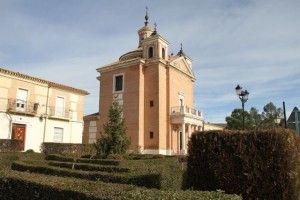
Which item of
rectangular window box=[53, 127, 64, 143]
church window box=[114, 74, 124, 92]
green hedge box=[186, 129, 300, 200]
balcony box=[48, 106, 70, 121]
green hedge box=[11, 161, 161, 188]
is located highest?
church window box=[114, 74, 124, 92]

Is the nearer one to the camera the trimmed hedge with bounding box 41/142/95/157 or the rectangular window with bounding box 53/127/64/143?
the trimmed hedge with bounding box 41/142/95/157

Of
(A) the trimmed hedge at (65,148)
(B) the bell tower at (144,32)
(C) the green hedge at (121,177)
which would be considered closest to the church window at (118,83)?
(B) the bell tower at (144,32)

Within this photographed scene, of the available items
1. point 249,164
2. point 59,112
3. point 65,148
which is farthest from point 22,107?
point 249,164

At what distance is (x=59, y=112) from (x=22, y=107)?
3.70 meters

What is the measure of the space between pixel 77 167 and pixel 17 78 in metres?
18.1

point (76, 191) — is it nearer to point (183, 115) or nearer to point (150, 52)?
point (183, 115)

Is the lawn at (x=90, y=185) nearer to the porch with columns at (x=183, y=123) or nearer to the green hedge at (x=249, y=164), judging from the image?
the green hedge at (x=249, y=164)

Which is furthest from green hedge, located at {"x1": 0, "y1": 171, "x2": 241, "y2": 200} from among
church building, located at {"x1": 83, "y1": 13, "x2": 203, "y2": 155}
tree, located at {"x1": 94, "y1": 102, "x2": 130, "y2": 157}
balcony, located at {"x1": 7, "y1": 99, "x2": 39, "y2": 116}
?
church building, located at {"x1": 83, "y1": 13, "x2": 203, "y2": 155}

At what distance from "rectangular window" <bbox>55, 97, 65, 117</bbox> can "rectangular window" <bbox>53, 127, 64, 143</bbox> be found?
4.53 ft

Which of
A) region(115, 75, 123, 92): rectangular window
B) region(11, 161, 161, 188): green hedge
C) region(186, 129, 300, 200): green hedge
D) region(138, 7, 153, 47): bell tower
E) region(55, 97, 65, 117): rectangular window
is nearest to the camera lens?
region(186, 129, 300, 200): green hedge

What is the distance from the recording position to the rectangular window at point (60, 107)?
32.0 metres

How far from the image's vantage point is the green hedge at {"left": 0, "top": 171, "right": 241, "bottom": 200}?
5352 millimetres

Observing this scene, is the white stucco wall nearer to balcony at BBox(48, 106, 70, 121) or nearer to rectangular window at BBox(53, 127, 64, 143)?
rectangular window at BBox(53, 127, 64, 143)

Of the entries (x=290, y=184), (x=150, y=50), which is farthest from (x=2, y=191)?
(x=150, y=50)
